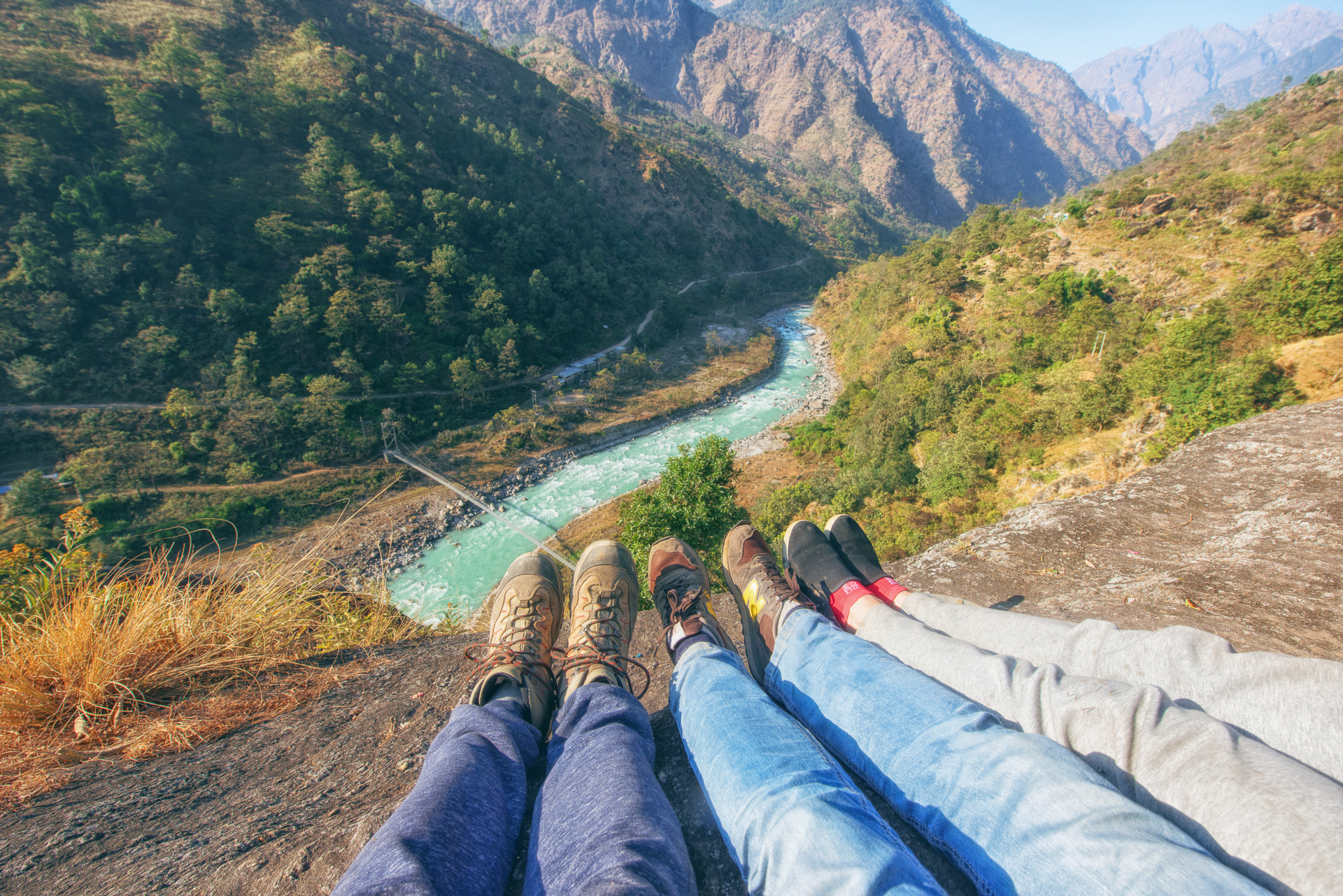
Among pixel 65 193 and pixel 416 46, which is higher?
pixel 416 46

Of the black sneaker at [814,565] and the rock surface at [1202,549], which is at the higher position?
the black sneaker at [814,565]

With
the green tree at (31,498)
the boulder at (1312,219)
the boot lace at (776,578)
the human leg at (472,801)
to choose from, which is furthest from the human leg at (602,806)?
the green tree at (31,498)

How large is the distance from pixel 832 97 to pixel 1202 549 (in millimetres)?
161013

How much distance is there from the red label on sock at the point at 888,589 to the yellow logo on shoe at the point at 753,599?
825mm

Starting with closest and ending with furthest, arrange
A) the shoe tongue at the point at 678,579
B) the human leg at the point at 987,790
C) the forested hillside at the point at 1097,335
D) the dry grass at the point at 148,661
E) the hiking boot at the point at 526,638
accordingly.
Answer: the human leg at the point at 987,790
the dry grass at the point at 148,661
the hiking boot at the point at 526,638
the shoe tongue at the point at 678,579
the forested hillside at the point at 1097,335

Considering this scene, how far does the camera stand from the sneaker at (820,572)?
313cm

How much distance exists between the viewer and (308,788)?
2.20 meters

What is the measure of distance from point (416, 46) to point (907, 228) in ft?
299

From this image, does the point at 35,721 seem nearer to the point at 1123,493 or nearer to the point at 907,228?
the point at 1123,493

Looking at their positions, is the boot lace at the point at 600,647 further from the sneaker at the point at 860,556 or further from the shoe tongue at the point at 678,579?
the sneaker at the point at 860,556

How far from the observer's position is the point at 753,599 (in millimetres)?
3205

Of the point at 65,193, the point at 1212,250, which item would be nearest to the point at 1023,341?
the point at 1212,250

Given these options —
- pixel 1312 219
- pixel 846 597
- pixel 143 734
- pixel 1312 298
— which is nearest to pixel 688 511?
pixel 846 597

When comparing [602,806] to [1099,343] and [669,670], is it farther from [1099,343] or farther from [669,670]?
[1099,343]
